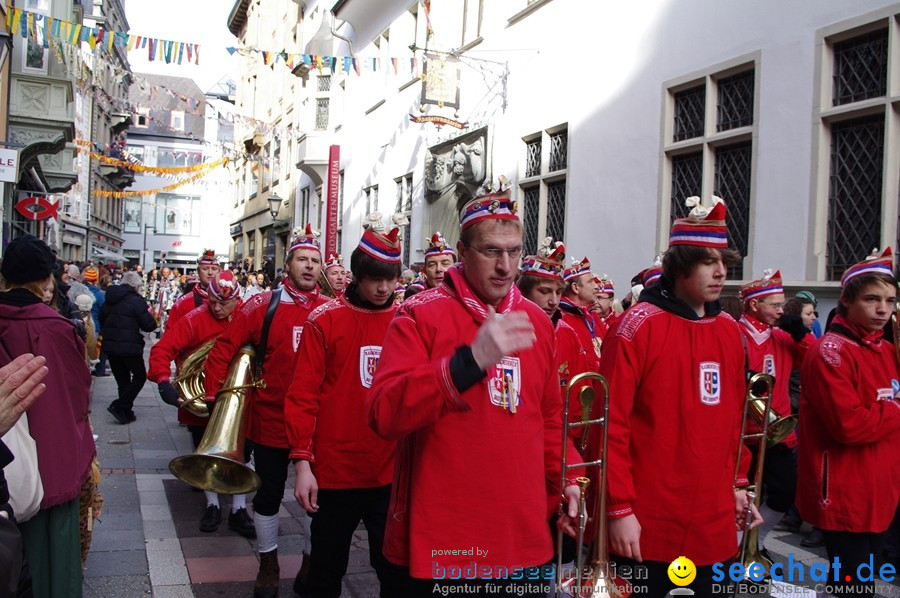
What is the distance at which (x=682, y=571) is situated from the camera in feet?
10.3

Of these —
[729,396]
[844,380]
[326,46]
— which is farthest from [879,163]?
[326,46]

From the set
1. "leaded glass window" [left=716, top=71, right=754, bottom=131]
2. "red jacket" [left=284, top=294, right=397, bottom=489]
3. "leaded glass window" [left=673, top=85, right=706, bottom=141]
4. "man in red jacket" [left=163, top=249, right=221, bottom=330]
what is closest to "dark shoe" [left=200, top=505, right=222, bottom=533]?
"red jacket" [left=284, top=294, right=397, bottom=489]

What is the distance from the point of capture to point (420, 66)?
18.5m

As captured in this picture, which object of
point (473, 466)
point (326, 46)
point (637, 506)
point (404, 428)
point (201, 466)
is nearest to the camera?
point (404, 428)

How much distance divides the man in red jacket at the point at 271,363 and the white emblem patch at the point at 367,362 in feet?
2.13

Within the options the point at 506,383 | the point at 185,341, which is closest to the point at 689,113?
the point at 185,341

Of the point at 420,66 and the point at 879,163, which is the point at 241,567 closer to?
the point at 879,163

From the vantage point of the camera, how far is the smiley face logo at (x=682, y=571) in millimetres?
3121

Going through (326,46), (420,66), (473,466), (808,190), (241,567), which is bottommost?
(241,567)

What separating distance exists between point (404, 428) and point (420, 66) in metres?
17.1

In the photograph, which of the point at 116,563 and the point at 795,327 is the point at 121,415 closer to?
the point at 116,563

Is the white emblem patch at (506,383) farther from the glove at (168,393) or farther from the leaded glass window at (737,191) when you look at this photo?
the leaded glass window at (737,191)

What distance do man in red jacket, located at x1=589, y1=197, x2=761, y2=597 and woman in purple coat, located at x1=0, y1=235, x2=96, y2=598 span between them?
235cm

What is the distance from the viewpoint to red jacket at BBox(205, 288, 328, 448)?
4.92 meters
